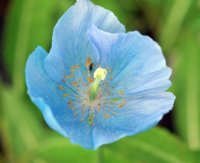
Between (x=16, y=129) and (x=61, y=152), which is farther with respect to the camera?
(x=16, y=129)

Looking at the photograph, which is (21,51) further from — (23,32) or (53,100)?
(53,100)

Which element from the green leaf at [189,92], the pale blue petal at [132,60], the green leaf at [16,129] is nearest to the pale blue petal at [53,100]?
the pale blue petal at [132,60]

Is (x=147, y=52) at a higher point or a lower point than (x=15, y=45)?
higher

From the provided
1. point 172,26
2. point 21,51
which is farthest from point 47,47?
point 172,26

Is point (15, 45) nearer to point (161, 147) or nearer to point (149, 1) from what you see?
point (149, 1)

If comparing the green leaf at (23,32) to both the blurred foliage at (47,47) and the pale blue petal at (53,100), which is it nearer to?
the blurred foliage at (47,47)

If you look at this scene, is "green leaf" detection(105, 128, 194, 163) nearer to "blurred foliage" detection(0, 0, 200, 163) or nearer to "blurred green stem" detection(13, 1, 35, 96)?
"blurred foliage" detection(0, 0, 200, 163)

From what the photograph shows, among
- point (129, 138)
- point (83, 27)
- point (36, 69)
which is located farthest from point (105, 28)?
point (129, 138)
